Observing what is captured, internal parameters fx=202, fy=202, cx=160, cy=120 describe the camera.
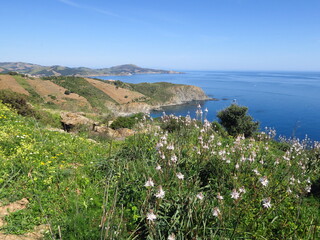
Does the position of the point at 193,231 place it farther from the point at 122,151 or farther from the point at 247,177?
the point at 122,151

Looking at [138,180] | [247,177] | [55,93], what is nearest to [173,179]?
[138,180]

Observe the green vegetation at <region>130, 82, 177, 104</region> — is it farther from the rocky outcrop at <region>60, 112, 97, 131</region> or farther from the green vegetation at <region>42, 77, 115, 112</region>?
the rocky outcrop at <region>60, 112, 97, 131</region>

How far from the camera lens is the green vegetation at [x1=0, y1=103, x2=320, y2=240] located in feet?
10.5

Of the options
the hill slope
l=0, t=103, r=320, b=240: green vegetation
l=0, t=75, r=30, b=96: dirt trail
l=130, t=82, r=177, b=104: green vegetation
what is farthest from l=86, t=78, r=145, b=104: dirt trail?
l=0, t=103, r=320, b=240: green vegetation

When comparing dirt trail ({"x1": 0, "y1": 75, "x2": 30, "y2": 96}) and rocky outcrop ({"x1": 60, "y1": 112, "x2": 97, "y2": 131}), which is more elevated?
dirt trail ({"x1": 0, "y1": 75, "x2": 30, "y2": 96})

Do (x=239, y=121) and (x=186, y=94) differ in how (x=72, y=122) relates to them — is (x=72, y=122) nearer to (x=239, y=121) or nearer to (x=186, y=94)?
(x=239, y=121)

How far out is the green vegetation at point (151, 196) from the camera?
321 cm

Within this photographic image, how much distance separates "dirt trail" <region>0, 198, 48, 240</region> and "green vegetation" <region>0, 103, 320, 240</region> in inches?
3.9

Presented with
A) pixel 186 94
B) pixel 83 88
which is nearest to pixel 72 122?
pixel 83 88

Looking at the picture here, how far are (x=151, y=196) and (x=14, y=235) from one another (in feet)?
7.77

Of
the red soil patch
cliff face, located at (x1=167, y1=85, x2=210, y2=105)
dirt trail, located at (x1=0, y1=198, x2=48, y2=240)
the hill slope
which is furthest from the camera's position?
cliff face, located at (x1=167, y1=85, x2=210, y2=105)

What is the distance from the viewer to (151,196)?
3799mm

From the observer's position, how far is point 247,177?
5301mm

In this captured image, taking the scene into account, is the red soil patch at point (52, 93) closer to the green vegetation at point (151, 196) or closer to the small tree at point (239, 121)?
the small tree at point (239, 121)
